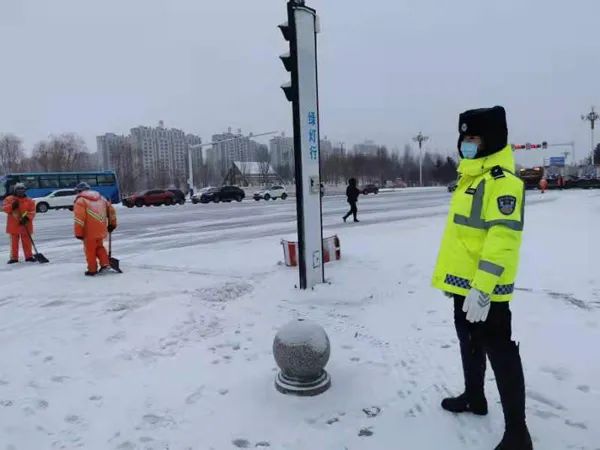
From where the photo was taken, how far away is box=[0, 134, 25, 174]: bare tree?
255 feet

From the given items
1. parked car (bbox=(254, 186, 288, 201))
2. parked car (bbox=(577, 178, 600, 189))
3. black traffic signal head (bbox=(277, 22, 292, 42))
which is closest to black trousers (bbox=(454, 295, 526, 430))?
black traffic signal head (bbox=(277, 22, 292, 42))

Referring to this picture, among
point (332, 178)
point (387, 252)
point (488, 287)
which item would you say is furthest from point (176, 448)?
point (332, 178)

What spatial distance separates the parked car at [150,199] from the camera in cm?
4053

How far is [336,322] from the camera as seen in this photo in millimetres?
5992

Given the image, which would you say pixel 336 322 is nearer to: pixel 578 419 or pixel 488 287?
pixel 578 419

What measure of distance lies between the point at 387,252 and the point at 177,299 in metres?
5.29

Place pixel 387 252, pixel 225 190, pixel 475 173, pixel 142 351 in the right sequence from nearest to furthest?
1. pixel 475 173
2. pixel 142 351
3. pixel 387 252
4. pixel 225 190

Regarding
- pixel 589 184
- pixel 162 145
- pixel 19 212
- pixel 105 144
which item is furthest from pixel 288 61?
pixel 162 145

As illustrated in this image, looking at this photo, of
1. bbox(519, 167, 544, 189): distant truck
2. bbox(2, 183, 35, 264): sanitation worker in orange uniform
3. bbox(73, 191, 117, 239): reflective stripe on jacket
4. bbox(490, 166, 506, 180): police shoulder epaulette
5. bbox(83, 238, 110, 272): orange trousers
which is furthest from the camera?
bbox(519, 167, 544, 189): distant truck

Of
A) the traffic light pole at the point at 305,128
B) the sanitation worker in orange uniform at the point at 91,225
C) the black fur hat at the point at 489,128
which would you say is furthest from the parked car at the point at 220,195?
the black fur hat at the point at 489,128

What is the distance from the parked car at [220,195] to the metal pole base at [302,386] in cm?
4000

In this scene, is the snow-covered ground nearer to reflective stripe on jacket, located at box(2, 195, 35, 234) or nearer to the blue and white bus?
reflective stripe on jacket, located at box(2, 195, 35, 234)

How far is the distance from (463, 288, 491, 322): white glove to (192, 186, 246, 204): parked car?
41.3 meters

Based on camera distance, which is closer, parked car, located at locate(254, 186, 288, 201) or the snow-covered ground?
the snow-covered ground
